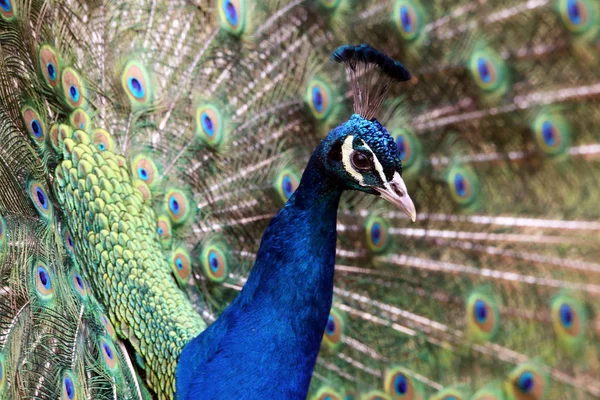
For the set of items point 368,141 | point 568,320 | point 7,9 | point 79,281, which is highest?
point 7,9

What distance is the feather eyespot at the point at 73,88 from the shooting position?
60.5 inches

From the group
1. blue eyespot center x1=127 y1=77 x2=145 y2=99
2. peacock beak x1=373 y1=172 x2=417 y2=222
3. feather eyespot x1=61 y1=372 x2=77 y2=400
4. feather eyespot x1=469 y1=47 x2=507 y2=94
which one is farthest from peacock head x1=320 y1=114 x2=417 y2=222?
feather eyespot x1=61 y1=372 x2=77 y2=400

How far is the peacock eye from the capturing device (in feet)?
3.91

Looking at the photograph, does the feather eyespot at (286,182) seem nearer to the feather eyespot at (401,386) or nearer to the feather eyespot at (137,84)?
the feather eyespot at (137,84)

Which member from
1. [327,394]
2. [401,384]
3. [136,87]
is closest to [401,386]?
[401,384]

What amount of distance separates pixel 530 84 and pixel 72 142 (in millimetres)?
959

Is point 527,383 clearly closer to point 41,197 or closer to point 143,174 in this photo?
point 143,174

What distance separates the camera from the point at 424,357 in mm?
1659

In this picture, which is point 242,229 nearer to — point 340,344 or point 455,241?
point 340,344

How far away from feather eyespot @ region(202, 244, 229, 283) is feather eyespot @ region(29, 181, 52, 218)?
1.32 ft

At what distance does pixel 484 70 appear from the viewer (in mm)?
1461

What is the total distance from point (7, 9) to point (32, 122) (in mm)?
233

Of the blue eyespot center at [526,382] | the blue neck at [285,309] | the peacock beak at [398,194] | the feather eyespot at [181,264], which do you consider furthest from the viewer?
the feather eyespot at [181,264]

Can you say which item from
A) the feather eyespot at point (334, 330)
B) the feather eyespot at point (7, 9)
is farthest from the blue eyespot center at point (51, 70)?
the feather eyespot at point (334, 330)
